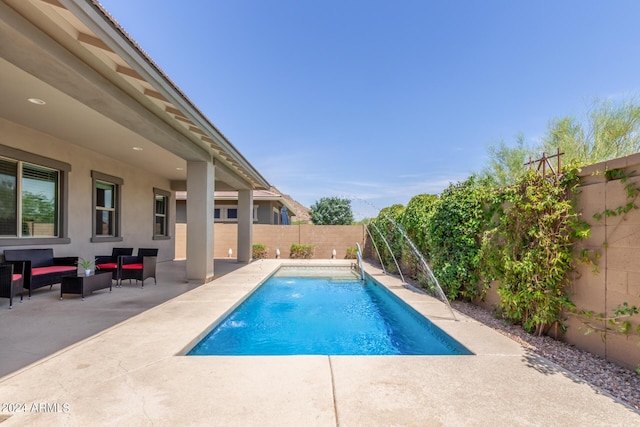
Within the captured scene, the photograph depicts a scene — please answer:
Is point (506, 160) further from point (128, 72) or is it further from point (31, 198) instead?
point (31, 198)

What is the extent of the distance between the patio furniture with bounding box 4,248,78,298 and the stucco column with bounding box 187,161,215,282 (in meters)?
2.38

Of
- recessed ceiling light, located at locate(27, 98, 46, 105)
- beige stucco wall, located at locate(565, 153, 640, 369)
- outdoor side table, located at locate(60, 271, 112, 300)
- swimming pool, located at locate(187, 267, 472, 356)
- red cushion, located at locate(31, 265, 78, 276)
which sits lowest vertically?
swimming pool, located at locate(187, 267, 472, 356)

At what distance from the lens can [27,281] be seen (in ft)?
18.9

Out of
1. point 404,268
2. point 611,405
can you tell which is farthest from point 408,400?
point 404,268

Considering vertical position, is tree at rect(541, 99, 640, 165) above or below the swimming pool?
above

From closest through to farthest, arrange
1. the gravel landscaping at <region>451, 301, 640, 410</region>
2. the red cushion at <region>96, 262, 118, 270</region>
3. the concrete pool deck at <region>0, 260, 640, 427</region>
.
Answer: the concrete pool deck at <region>0, 260, 640, 427</region> < the gravel landscaping at <region>451, 301, 640, 410</region> < the red cushion at <region>96, 262, 118, 270</region>

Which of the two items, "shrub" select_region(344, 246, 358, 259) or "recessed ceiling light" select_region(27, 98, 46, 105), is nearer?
"recessed ceiling light" select_region(27, 98, 46, 105)

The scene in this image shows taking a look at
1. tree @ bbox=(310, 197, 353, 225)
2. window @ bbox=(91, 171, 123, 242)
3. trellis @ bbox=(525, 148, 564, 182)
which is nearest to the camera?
trellis @ bbox=(525, 148, 564, 182)

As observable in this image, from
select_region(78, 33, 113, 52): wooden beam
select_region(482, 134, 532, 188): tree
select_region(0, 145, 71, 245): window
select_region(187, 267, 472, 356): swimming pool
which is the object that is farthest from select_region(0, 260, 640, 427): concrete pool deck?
select_region(482, 134, 532, 188): tree

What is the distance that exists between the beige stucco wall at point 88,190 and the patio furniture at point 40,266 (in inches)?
31.6

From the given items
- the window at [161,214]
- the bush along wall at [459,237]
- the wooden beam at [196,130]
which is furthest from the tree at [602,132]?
the window at [161,214]

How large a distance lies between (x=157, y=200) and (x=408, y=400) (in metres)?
12.8

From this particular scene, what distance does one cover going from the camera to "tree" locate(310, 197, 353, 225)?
116 feet

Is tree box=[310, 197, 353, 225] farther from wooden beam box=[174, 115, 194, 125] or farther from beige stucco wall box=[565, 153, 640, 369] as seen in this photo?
beige stucco wall box=[565, 153, 640, 369]
